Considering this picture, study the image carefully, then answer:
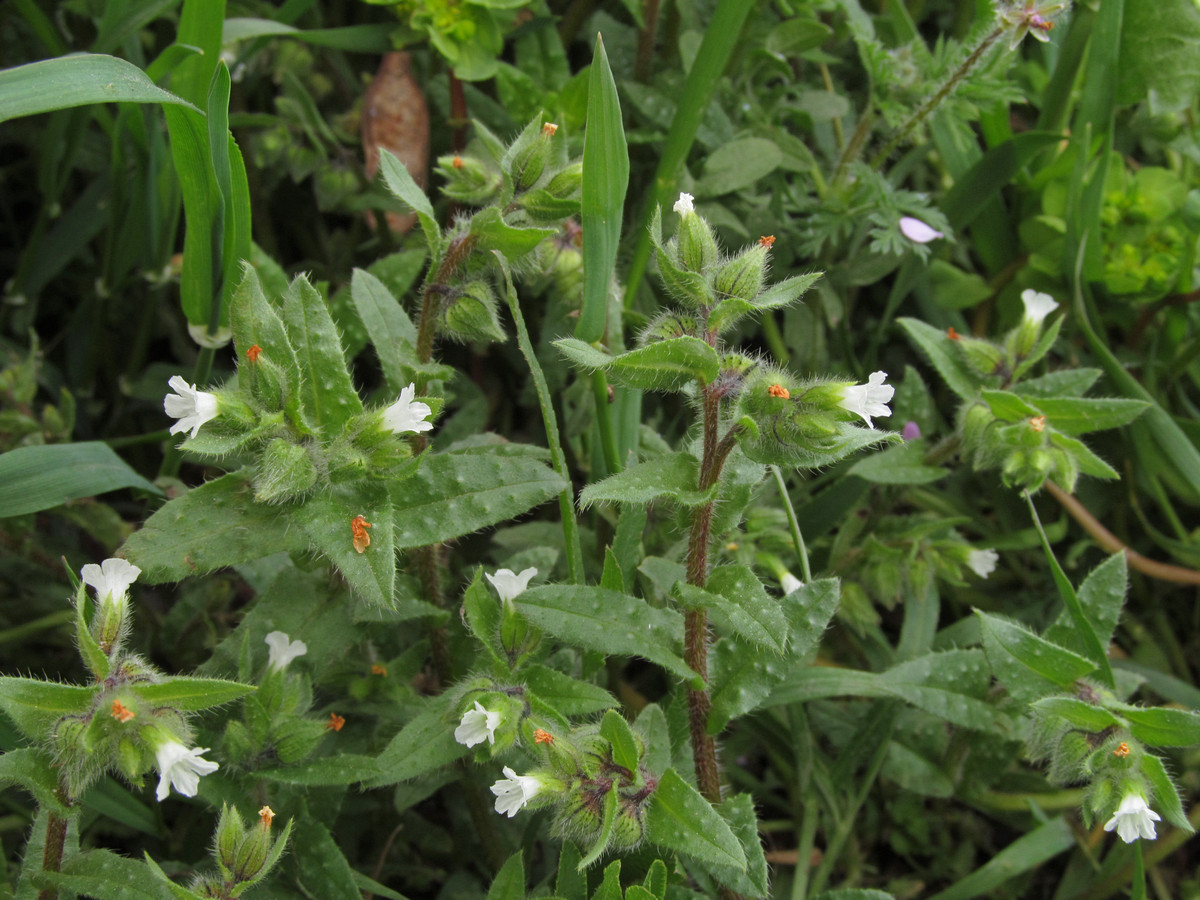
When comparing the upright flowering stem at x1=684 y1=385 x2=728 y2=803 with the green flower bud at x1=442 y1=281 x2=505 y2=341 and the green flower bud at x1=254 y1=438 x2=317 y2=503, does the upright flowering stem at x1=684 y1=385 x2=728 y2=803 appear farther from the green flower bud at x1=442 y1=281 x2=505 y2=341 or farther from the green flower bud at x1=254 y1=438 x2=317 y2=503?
the green flower bud at x1=254 y1=438 x2=317 y2=503

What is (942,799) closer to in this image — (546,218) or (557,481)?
(557,481)

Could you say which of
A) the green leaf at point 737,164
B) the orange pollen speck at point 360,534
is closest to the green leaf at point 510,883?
the orange pollen speck at point 360,534

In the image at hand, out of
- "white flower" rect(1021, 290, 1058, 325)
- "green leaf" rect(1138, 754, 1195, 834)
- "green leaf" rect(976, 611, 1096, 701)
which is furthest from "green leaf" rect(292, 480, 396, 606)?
"white flower" rect(1021, 290, 1058, 325)

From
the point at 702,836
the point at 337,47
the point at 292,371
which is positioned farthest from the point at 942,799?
the point at 337,47

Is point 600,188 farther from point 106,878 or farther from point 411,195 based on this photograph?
point 106,878

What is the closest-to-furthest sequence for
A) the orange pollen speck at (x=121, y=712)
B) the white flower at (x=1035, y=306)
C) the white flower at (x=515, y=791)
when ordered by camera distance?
the orange pollen speck at (x=121, y=712) → the white flower at (x=515, y=791) → the white flower at (x=1035, y=306)

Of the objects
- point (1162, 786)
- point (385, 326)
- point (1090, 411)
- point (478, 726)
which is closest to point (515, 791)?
point (478, 726)

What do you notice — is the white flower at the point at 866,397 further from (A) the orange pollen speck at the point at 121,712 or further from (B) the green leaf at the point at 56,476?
(B) the green leaf at the point at 56,476
